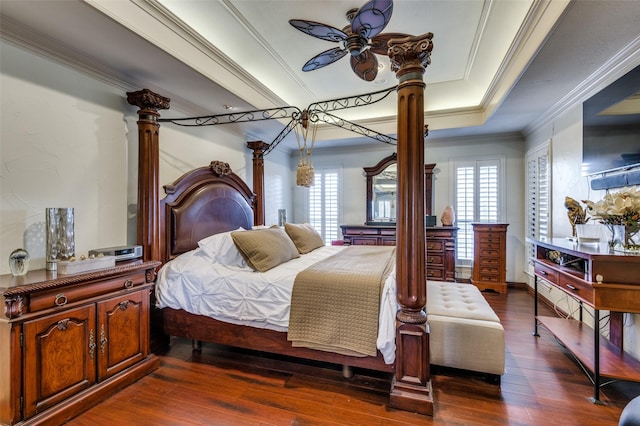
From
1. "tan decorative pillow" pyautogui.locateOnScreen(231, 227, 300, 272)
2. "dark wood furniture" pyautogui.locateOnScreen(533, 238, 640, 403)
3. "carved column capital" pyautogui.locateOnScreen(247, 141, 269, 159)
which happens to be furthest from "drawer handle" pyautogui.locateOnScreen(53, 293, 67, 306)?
"dark wood furniture" pyautogui.locateOnScreen(533, 238, 640, 403)

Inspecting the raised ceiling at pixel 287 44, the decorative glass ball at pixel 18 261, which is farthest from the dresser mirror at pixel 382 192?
the decorative glass ball at pixel 18 261

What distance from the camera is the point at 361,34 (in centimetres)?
193

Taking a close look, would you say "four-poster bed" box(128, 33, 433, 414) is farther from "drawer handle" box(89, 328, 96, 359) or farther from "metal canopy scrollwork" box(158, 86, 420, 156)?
"drawer handle" box(89, 328, 96, 359)

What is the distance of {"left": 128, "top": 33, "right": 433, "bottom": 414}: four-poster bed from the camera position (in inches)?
73.7

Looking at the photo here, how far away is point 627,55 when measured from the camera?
90.7 inches

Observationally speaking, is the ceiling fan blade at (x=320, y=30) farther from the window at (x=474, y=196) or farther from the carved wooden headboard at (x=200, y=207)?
the window at (x=474, y=196)

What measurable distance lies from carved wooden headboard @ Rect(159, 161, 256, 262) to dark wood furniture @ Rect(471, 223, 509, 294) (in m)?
3.58

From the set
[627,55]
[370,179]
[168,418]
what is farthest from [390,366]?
[370,179]

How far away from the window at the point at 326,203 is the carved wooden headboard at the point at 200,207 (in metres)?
2.04

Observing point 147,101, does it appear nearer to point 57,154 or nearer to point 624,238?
point 57,154

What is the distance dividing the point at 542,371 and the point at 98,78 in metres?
4.35

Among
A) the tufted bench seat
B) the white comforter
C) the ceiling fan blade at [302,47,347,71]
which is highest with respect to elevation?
the ceiling fan blade at [302,47,347,71]

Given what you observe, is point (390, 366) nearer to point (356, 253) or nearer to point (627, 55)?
point (356, 253)

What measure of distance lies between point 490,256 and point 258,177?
3.83 m
